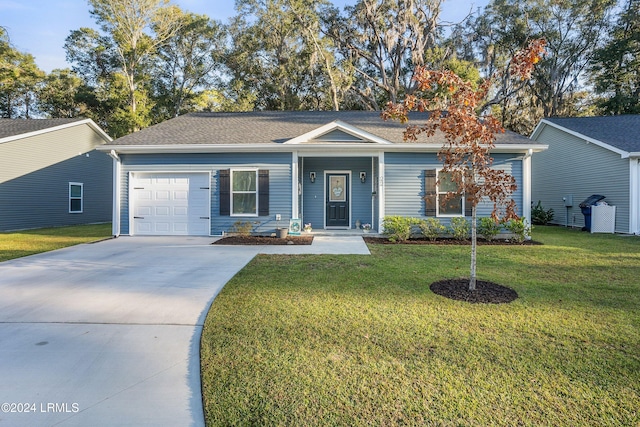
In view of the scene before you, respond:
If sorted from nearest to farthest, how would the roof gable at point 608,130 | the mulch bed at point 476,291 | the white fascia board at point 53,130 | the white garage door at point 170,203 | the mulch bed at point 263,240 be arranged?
1. the mulch bed at point 476,291
2. the mulch bed at point 263,240
3. the white garage door at point 170,203
4. the roof gable at point 608,130
5. the white fascia board at point 53,130

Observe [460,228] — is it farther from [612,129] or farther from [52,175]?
[52,175]

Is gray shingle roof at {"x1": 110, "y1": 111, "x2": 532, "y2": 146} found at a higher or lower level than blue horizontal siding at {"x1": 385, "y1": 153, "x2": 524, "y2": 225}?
higher

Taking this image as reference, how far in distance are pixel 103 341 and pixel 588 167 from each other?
51.0 ft

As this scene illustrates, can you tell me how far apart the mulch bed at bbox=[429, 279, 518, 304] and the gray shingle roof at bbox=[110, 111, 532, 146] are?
5912 millimetres

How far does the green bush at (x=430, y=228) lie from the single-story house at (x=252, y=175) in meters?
0.53

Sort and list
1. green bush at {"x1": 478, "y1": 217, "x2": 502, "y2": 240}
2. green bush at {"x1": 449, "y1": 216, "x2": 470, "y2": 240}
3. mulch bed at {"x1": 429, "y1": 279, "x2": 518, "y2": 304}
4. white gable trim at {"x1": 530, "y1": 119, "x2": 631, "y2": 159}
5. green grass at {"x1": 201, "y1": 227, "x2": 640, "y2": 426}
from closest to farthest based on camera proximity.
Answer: green grass at {"x1": 201, "y1": 227, "x2": 640, "y2": 426}, mulch bed at {"x1": 429, "y1": 279, "x2": 518, "y2": 304}, green bush at {"x1": 478, "y1": 217, "x2": 502, "y2": 240}, green bush at {"x1": 449, "y1": 216, "x2": 470, "y2": 240}, white gable trim at {"x1": 530, "y1": 119, "x2": 631, "y2": 159}

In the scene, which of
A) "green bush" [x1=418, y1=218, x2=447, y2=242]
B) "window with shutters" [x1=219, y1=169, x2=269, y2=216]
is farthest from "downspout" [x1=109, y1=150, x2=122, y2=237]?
"green bush" [x1=418, y1=218, x2=447, y2=242]

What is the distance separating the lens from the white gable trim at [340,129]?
9.89 meters

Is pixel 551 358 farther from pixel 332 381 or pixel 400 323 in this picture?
pixel 332 381

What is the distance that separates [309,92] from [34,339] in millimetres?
21628

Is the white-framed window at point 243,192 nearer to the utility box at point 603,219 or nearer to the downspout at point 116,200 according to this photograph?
the downspout at point 116,200

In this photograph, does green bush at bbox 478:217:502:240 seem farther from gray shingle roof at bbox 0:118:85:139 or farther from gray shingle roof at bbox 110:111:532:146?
gray shingle roof at bbox 0:118:85:139

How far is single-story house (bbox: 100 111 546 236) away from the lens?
32.7ft

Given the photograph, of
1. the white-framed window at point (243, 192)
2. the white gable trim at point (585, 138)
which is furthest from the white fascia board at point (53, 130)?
the white gable trim at point (585, 138)
